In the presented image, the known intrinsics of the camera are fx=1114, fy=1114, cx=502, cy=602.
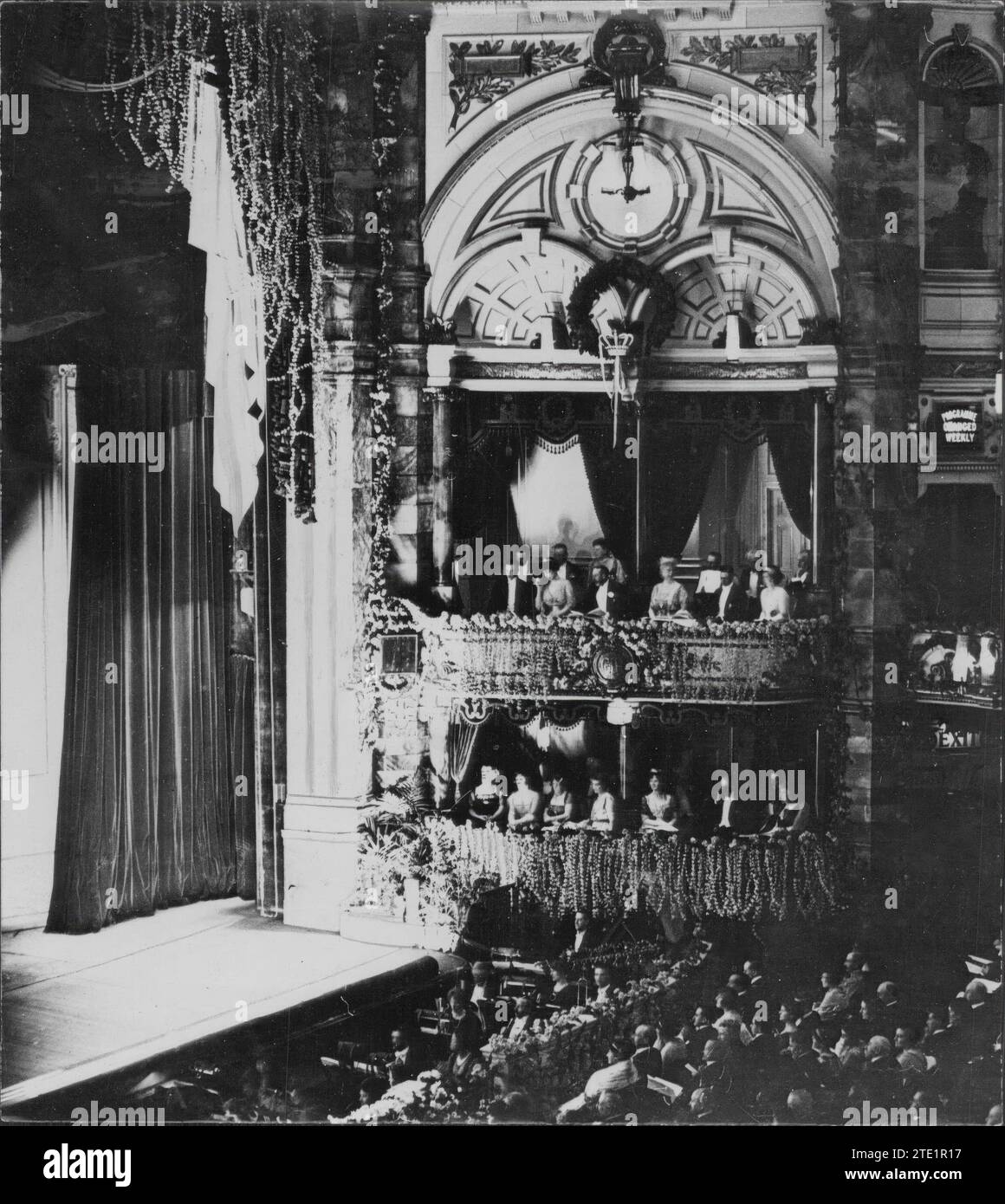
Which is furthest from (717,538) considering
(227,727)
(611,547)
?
(227,727)

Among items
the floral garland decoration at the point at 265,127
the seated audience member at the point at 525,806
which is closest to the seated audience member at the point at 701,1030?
the seated audience member at the point at 525,806

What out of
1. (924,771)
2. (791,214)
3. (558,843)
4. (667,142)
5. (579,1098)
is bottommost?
(579,1098)

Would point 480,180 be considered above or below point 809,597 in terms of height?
above

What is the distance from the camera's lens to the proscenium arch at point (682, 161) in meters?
4.03

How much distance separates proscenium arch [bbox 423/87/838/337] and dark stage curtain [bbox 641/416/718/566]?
0.61 m

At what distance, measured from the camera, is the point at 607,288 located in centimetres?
407

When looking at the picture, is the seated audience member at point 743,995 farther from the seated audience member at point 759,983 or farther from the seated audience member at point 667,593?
the seated audience member at point 667,593

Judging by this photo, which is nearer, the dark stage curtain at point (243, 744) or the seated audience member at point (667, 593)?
the seated audience member at point (667, 593)

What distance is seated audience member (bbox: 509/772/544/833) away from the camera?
4109mm

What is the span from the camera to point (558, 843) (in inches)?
161

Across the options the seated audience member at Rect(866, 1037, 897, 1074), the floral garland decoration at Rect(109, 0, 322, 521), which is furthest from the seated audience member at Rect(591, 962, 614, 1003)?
the floral garland decoration at Rect(109, 0, 322, 521)

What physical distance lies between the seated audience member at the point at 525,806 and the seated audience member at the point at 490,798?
0.04 metres

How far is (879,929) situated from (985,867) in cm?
45

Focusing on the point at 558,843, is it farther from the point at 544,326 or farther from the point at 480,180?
the point at 480,180
